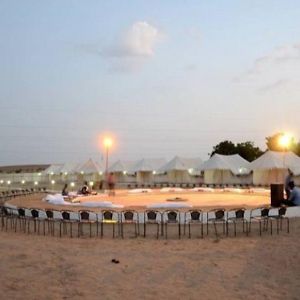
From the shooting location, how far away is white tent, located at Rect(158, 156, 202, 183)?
54625 mm

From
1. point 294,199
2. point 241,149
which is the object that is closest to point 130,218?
point 294,199

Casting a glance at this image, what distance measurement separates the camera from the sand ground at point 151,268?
832 cm

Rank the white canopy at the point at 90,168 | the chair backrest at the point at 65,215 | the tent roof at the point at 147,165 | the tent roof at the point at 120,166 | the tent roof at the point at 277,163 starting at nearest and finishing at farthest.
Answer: the chair backrest at the point at 65,215
the tent roof at the point at 277,163
the white canopy at the point at 90,168
the tent roof at the point at 147,165
the tent roof at the point at 120,166

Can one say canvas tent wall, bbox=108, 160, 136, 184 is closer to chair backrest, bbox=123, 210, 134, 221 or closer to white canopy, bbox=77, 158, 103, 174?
white canopy, bbox=77, 158, 103, 174

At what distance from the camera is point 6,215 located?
63.2ft

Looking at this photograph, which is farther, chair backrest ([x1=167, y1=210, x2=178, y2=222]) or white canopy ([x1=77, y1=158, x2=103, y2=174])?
white canopy ([x1=77, y1=158, x2=103, y2=174])

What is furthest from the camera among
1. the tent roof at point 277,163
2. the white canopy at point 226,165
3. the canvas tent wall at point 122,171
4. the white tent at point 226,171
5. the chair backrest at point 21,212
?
the canvas tent wall at point 122,171

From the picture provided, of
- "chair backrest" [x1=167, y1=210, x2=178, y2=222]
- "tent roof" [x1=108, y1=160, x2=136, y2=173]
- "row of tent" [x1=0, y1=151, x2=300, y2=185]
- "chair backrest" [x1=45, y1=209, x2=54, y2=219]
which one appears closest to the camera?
"chair backrest" [x1=167, y1=210, x2=178, y2=222]

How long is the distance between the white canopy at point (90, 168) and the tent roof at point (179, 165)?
7750 mm

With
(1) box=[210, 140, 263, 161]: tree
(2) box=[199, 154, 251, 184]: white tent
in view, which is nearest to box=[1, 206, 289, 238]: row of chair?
(2) box=[199, 154, 251, 184]: white tent

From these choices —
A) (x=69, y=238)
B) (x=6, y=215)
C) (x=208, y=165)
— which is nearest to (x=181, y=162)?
(x=208, y=165)

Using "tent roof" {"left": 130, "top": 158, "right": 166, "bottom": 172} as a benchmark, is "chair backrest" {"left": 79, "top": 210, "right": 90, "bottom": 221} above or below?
below

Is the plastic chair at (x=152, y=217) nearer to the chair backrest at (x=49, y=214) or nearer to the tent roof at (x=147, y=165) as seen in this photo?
the chair backrest at (x=49, y=214)

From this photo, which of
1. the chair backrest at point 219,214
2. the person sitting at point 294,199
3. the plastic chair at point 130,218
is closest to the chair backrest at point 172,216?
the plastic chair at point 130,218
